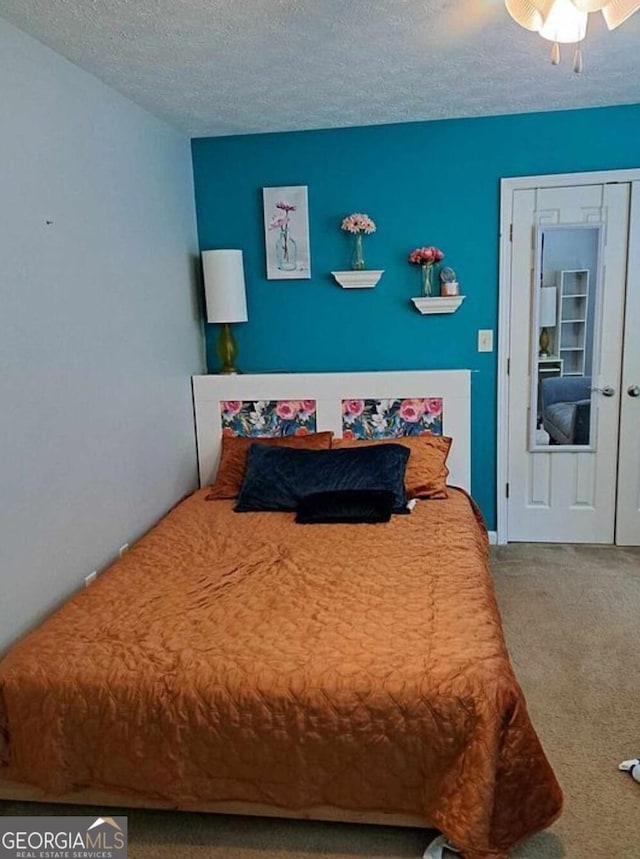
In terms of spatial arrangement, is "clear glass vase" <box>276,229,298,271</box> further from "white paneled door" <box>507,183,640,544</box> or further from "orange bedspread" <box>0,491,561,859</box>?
"orange bedspread" <box>0,491,561,859</box>

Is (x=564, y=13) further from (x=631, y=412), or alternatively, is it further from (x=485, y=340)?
(x=631, y=412)

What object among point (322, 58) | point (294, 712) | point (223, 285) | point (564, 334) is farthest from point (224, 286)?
point (294, 712)

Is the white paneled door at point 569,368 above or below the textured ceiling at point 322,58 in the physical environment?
below

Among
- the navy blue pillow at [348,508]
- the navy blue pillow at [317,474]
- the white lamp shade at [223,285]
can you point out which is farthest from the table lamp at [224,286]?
the navy blue pillow at [348,508]

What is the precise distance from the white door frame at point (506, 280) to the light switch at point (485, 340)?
0.16ft

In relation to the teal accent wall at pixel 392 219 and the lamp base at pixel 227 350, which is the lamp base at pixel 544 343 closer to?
the teal accent wall at pixel 392 219

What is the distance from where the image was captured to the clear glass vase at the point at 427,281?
138 inches

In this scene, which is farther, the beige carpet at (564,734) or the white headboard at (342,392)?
the white headboard at (342,392)

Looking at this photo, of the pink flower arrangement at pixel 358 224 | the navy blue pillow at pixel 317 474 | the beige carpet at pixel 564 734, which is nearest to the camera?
the beige carpet at pixel 564 734

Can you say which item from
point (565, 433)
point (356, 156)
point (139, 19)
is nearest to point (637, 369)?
point (565, 433)

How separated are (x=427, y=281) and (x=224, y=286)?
1123 millimetres

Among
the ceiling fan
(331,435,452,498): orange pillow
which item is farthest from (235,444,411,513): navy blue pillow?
the ceiling fan

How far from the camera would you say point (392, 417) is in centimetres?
354

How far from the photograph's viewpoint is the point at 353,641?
1829 millimetres
